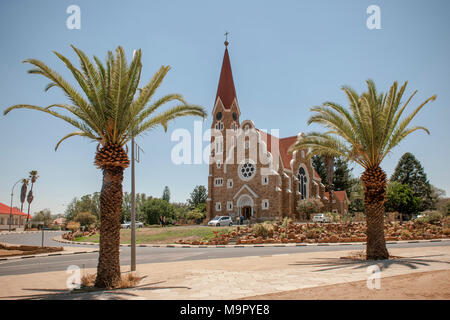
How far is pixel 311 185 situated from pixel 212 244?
86.0 ft

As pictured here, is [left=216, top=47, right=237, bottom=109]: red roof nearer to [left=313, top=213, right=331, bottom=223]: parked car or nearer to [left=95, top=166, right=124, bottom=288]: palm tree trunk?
[left=313, top=213, right=331, bottom=223]: parked car

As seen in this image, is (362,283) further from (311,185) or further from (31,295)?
(311,185)

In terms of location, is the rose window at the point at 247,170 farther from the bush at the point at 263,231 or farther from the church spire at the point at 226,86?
the bush at the point at 263,231

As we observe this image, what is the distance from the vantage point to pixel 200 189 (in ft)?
241

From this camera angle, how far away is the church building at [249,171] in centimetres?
4147

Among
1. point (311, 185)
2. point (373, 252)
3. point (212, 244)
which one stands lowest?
point (212, 244)

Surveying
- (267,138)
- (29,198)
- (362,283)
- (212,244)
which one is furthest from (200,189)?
(362,283)

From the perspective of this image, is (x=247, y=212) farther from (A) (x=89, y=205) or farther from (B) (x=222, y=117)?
(A) (x=89, y=205)

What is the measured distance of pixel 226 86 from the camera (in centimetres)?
5131

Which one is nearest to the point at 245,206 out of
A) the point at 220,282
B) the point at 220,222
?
the point at 220,222

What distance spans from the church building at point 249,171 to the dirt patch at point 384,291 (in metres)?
31.9

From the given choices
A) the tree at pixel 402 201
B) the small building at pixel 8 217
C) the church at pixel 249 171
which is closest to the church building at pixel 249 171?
the church at pixel 249 171

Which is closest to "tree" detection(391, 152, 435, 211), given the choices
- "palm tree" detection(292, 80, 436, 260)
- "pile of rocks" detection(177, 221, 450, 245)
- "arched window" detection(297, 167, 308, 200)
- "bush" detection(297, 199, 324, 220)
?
"arched window" detection(297, 167, 308, 200)
